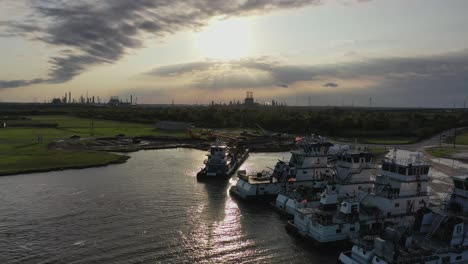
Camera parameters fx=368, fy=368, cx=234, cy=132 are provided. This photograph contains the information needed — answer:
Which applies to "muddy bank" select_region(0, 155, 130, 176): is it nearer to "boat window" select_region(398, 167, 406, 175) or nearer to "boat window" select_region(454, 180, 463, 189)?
"boat window" select_region(398, 167, 406, 175)

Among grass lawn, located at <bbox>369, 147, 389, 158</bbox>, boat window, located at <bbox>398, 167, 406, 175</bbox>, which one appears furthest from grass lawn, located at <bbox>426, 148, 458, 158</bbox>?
boat window, located at <bbox>398, 167, 406, 175</bbox>

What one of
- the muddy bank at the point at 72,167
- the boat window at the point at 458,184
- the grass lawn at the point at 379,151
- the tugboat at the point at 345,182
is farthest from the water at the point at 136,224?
the grass lawn at the point at 379,151

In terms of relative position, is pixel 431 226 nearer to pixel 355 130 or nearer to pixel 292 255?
pixel 292 255

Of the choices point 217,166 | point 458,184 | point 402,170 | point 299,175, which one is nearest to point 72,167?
point 217,166

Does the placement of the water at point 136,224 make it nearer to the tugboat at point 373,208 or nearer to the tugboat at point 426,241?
the tugboat at point 373,208

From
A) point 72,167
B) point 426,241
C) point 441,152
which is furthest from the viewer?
point 441,152

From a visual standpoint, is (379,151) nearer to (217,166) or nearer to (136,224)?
(217,166)
